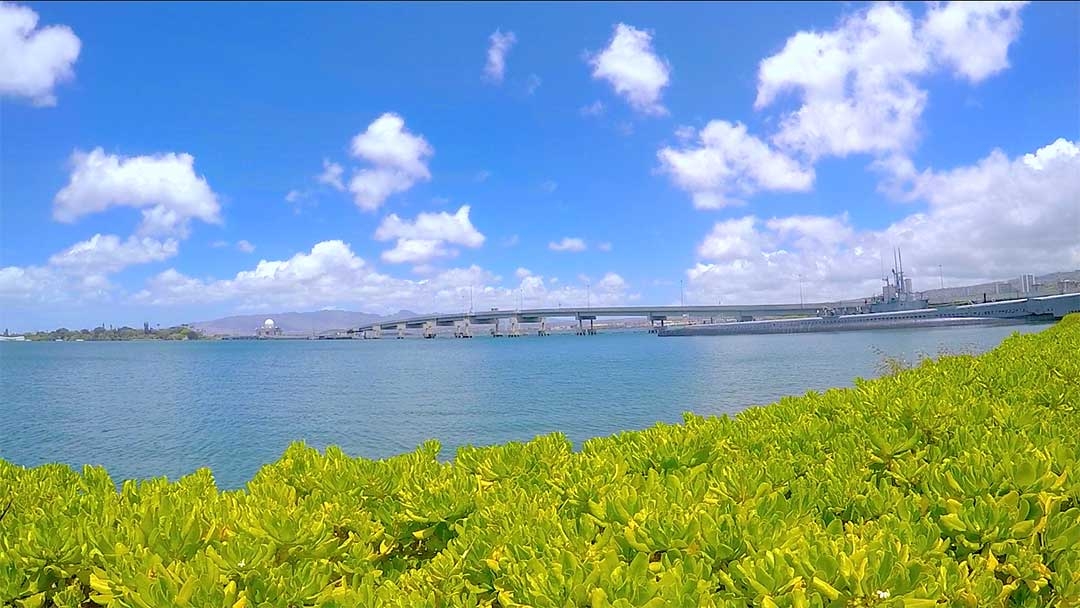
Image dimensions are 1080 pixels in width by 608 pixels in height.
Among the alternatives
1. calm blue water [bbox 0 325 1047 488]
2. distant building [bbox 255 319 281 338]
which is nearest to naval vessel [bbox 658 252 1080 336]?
calm blue water [bbox 0 325 1047 488]

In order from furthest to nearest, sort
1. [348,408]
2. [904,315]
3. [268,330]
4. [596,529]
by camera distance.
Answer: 1. [268,330]
2. [904,315]
3. [348,408]
4. [596,529]

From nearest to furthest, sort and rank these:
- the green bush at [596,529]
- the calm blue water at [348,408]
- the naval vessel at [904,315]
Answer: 1. the green bush at [596,529]
2. the calm blue water at [348,408]
3. the naval vessel at [904,315]

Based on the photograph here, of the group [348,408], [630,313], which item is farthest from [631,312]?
[348,408]

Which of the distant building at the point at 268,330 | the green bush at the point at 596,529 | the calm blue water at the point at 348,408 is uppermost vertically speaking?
the distant building at the point at 268,330

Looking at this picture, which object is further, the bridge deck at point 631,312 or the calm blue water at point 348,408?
the bridge deck at point 631,312

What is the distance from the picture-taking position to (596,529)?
2.28m

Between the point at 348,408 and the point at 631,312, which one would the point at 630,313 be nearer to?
the point at 631,312

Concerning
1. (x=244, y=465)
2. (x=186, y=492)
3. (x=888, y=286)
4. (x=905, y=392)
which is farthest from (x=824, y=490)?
(x=888, y=286)

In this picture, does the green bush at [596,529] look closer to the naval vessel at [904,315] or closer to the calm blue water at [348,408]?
the calm blue water at [348,408]

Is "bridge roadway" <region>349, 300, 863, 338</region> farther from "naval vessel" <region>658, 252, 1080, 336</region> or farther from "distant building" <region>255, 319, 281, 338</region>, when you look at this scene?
"distant building" <region>255, 319, 281, 338</region>

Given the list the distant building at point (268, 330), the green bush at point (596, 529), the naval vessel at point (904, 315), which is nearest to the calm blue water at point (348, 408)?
the green bush at point (596, 529)

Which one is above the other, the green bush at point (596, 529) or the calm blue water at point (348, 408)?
the green bush at point (596, 529)

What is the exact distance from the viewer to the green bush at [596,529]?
1880 mm

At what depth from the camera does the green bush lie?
1880 mm
